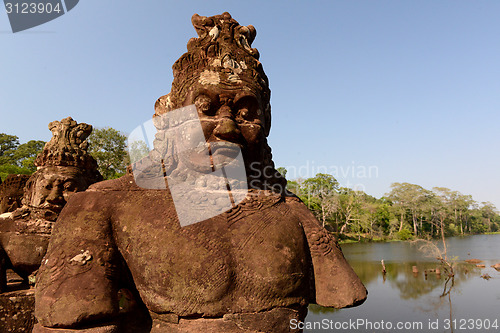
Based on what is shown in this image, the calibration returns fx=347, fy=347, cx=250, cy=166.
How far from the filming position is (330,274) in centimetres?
224

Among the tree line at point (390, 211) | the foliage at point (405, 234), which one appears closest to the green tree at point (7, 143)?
the tree line at point (390, 211)

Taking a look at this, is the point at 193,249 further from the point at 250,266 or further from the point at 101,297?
the point at 101,297

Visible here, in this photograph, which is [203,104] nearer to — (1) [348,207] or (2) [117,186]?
(2) [117,186]

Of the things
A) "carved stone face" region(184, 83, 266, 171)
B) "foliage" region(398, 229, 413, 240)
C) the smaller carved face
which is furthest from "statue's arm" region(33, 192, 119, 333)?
"foliage" region(398, 229, 413, 240)

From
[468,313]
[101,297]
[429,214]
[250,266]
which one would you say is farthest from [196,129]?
[429,214]

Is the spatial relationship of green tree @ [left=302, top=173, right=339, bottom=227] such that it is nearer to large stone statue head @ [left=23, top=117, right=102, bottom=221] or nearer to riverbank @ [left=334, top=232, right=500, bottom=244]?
riverbank @ [left=334, top=232, right=500, bottom=244]

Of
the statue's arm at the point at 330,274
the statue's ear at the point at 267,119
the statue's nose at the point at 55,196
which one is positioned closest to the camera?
the statue's arm at the point at 330,274

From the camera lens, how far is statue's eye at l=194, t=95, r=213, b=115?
7.98ft

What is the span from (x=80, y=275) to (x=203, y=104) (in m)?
1.31

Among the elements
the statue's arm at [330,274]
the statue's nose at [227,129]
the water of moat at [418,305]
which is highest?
the statue's nose at [227,129]

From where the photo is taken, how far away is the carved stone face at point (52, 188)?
4.13 metres

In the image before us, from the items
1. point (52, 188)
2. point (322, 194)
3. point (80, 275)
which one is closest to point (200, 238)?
point (80, 275)

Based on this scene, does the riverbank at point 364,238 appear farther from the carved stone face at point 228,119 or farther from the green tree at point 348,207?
the carved stone face at point 228,119

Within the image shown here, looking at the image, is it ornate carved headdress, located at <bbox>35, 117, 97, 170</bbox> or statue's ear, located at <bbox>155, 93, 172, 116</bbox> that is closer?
statue's ear, located at <bbox>155, 93, 172, 116</bbox>
